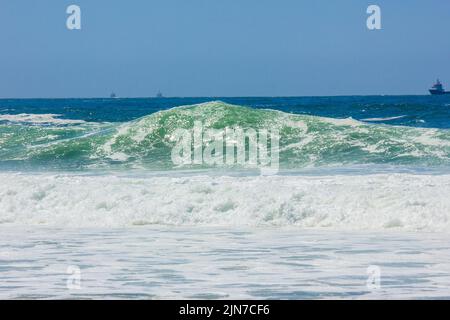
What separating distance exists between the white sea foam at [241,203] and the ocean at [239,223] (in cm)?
3

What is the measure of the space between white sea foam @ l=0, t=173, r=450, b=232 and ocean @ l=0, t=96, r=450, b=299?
0.03m

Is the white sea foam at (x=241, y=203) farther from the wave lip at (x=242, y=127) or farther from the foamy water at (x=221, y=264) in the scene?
the wave lip at (x=242, y=127)

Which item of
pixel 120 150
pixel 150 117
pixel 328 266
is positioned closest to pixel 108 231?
pixel 328 266

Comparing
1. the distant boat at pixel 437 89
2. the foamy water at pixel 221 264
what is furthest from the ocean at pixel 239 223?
the distant boat at pixel 437 89

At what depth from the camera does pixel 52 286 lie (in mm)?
8062

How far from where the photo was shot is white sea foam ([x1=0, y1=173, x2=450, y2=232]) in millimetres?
12656

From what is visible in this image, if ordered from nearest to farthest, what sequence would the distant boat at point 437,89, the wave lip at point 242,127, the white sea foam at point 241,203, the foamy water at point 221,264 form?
the foamy water at point 221,264 < the white sea foam at point 241,203 < the wave lip at point 242,127 < the distant boat at point 437,89

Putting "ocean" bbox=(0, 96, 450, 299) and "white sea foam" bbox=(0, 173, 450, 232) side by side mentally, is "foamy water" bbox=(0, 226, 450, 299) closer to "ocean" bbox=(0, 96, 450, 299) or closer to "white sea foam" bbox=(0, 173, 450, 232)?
"ocean" bbox=(0, 96, 450, 299)

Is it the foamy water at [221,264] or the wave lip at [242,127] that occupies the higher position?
the wave lip at [242,127]

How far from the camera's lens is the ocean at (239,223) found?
26.8ft

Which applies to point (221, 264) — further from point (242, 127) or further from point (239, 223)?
point (242, 127)
